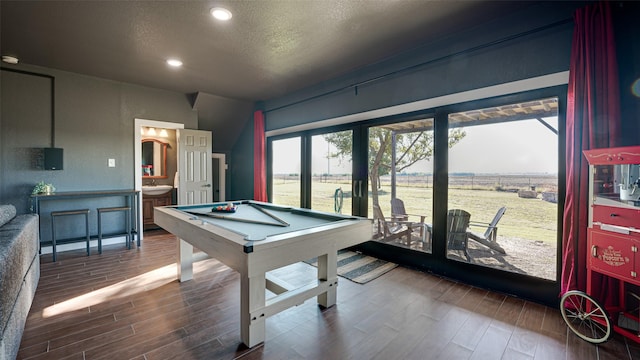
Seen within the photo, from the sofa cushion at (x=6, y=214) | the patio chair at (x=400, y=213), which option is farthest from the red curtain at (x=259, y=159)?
the sofa cushion at (x=6, y=214)

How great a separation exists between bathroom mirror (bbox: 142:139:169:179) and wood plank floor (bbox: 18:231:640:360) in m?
3.03

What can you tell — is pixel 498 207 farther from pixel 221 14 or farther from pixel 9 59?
pixel 9 59

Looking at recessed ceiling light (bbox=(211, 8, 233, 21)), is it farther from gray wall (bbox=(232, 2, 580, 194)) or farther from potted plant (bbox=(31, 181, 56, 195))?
potted plant (bbox=(31, 181, 56, 195))

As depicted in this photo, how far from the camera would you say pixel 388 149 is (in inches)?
154

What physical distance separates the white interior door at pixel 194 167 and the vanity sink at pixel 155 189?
658 mm

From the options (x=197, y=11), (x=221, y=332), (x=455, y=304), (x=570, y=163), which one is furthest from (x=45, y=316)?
(x=570, y=163)

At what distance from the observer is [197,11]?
2.43m

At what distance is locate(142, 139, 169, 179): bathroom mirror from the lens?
19.0 feet

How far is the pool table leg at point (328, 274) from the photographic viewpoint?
2377 millimetres

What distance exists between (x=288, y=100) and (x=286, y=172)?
1375mm

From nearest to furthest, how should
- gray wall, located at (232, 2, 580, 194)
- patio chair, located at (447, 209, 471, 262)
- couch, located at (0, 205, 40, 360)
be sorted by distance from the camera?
couch, located at (0, 205, 40, 360), gray wall, located at (232, 2, 580, 194), patio chair, located at (447, 209, 471, 262)

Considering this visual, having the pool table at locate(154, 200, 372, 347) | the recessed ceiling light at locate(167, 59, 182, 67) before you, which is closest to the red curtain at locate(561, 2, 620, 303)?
the pool table at locate(154, 200, 372, 347)

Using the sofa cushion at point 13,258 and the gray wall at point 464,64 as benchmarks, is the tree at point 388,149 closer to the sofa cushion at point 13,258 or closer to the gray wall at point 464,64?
the gray wall at point 464,64

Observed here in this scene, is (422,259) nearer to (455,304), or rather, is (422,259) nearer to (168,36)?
(455,304)
